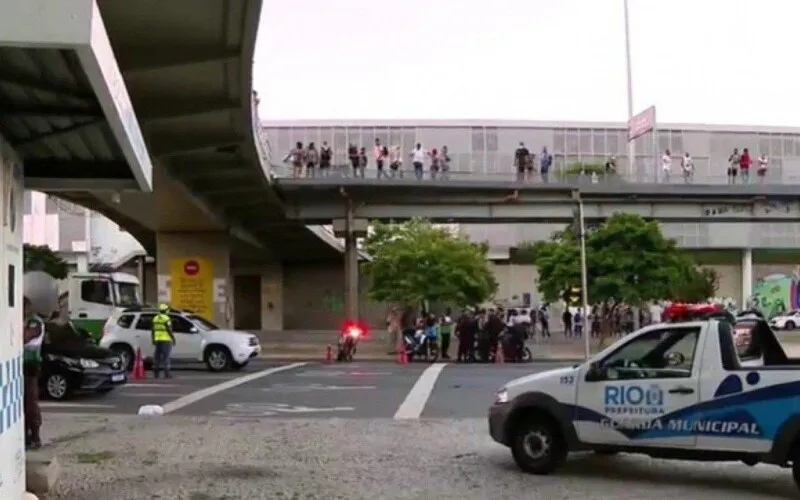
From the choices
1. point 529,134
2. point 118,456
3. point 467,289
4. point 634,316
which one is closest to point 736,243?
point 529,134

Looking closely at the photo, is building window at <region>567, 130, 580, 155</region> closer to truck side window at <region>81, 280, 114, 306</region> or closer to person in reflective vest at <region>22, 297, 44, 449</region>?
truck side window at <region>81, 280, 114, 306</region>

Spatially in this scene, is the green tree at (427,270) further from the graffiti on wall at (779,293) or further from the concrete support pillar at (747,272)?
the concrete support pillar at (747,272)

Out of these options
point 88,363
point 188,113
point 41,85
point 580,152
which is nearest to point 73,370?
point 88,363

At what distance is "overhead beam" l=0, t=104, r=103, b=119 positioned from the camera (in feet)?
23.6

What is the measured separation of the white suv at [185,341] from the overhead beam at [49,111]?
60.6 feet

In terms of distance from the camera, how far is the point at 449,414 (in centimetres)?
1630

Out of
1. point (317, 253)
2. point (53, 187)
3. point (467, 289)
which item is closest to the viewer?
point (53, 187)

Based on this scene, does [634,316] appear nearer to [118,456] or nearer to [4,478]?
[118,456]

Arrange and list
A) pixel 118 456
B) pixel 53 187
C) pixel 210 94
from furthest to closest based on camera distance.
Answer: pixel 210 94 < pixel 118 456 < pixel 53 187

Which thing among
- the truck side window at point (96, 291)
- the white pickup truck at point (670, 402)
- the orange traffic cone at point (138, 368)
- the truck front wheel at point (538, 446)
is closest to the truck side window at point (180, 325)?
→ the orange traffic cone at point (138, 368)

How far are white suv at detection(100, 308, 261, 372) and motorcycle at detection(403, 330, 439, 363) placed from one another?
7604 millimetres

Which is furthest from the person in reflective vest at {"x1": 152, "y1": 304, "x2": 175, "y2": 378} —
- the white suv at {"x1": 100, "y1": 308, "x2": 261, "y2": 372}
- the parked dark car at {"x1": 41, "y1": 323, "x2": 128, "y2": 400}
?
the parked dark car at {"x1": 41, "y1": 323, "x2": 128, "y2": 400}

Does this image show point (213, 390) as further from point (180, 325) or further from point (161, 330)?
point (180, 325)

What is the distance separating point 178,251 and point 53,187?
31.9m
